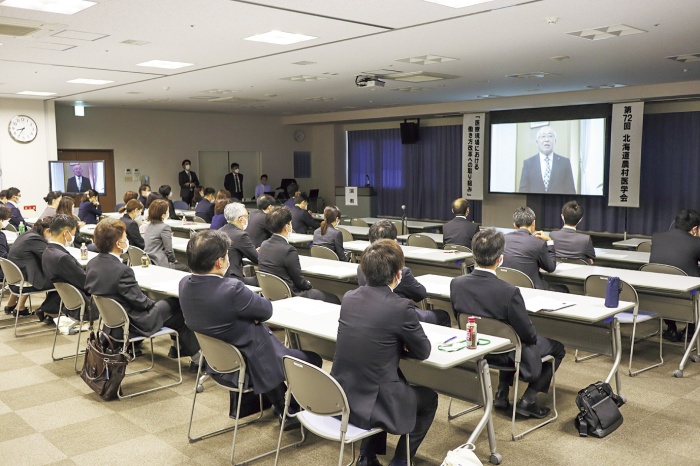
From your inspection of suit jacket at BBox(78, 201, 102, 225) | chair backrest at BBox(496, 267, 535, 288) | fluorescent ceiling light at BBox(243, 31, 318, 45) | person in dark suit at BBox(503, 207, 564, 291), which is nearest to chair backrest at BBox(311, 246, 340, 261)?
person in dark suit at BBox(503, 207, 564, 291)

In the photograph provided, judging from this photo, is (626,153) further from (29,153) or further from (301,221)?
(29,153)

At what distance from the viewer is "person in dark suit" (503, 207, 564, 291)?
5176 millimetres

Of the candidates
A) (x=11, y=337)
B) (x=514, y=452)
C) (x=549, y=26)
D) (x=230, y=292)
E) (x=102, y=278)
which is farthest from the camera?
(x=11, y=337)

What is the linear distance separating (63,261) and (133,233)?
2.38 metres

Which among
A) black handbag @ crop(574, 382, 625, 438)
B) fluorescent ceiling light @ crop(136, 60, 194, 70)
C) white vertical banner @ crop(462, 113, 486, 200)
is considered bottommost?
black handbag @ crop(574, 382, 625, 438)

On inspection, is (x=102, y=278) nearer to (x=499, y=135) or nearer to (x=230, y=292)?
(x=230, y=292)

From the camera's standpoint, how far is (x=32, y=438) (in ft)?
12.6

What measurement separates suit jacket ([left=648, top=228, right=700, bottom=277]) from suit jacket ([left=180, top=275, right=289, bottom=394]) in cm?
390

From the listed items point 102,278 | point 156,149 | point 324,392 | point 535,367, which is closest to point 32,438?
point 102,278

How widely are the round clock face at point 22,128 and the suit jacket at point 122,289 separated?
358 inches

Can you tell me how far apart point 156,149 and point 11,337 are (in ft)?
30.4

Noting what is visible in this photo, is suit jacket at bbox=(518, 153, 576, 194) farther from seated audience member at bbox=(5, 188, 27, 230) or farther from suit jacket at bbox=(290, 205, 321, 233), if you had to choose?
seated audience member at bbox=(5, 188, 27, 230)

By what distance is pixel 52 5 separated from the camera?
482 centimetres

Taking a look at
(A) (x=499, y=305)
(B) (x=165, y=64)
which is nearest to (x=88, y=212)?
(B) (x=165, y=64)
